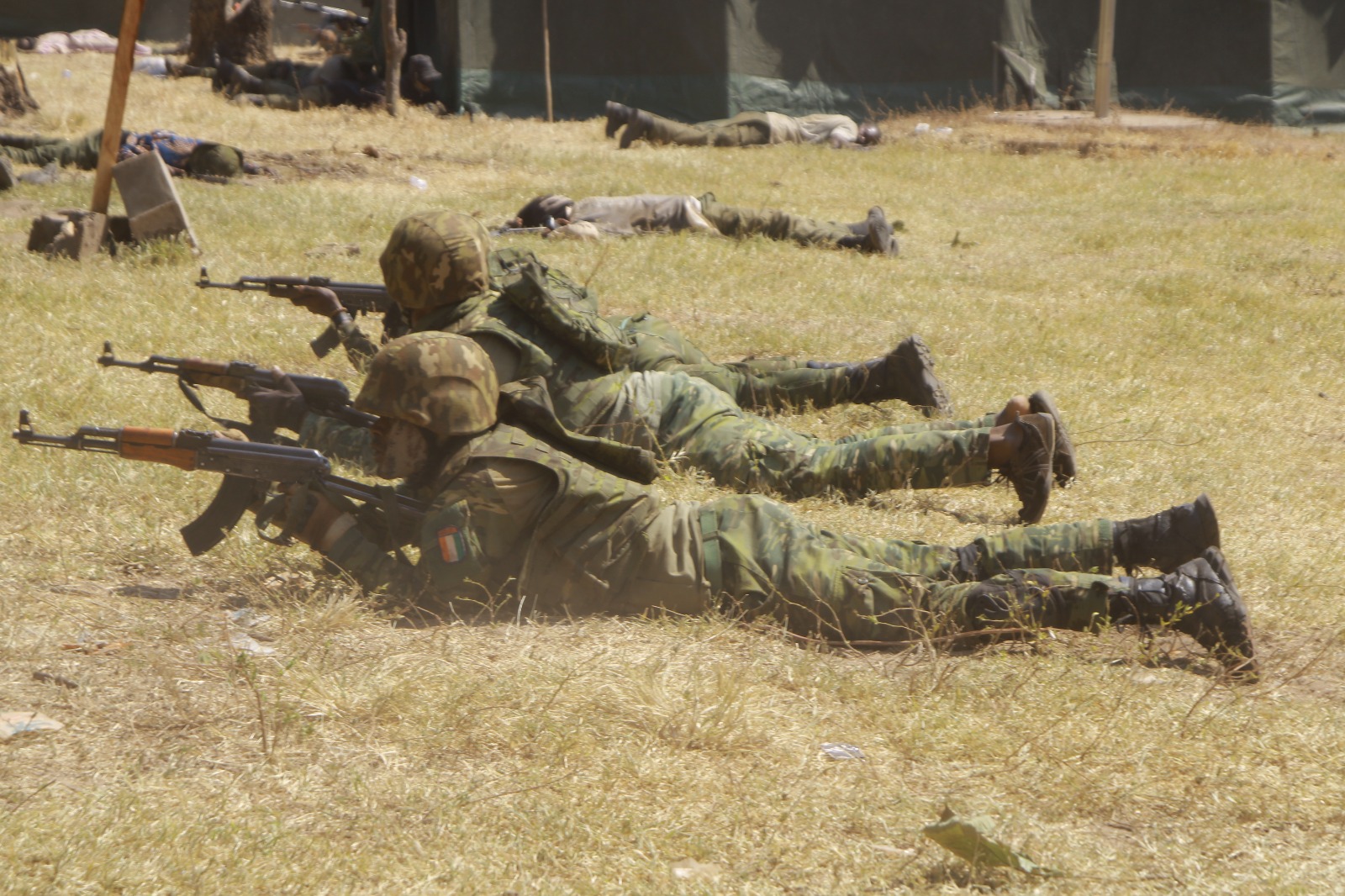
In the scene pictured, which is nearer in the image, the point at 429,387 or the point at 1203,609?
the point at 1203,609

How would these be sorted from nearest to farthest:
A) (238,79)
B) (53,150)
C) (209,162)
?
(209,162)
(53,150)
(238,79)

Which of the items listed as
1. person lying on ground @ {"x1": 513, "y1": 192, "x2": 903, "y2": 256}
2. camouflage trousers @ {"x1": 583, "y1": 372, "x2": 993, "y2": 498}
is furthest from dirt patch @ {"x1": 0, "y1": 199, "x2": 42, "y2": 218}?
camouflage trousers @ {"x1": 583, "y1": 372, "x2": 993, "y2": 498}

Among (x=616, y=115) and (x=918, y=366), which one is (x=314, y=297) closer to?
(x=918, y=366)

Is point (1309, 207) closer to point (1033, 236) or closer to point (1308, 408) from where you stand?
point (1033, 236)

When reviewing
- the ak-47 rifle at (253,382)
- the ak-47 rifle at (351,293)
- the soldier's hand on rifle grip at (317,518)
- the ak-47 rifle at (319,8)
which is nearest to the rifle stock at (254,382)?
the ak-47 rifle at (253,382)

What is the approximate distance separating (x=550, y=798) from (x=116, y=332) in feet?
14.8

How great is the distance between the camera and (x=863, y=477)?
4871 mm

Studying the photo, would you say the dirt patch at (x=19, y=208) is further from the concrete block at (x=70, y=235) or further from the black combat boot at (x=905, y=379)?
the black combat boot at (x=905, y=379)

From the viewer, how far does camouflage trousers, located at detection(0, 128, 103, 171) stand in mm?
11117

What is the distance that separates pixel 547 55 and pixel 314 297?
35.2 ft

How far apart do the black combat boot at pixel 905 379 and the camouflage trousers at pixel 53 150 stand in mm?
7924

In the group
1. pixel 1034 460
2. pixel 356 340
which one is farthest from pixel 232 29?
pixel 1034 460

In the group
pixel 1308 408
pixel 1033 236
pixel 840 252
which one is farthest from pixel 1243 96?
pixel 1308 408

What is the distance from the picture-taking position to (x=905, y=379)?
5.73m
